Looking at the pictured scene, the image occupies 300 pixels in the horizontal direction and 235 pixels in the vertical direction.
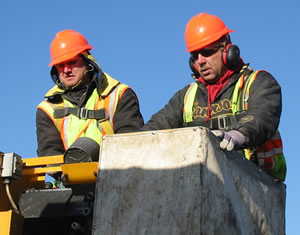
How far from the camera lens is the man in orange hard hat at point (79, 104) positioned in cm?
555

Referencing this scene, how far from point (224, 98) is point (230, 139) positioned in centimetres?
111

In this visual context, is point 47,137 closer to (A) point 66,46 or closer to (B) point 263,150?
(A) point 66,46

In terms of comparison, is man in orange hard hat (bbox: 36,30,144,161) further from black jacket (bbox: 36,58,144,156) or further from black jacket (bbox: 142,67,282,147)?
black jacket (bbox: 142,67,282,147)

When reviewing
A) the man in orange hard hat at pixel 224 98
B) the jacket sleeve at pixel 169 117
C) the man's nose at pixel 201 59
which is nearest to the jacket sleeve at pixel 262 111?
the man in orange hard hat at pixel 224 98

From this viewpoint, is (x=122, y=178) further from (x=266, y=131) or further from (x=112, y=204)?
(x=266, y=131)

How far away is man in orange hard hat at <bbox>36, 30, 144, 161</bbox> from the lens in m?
5.55

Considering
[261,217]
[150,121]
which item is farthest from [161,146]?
[150,121]

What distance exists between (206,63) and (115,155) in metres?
1.77

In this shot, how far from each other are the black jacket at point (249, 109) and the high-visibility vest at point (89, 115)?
0.58 meters

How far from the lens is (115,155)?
353cm

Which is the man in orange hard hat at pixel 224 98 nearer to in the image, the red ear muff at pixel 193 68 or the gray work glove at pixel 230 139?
the red ear muff at pixel 193 68

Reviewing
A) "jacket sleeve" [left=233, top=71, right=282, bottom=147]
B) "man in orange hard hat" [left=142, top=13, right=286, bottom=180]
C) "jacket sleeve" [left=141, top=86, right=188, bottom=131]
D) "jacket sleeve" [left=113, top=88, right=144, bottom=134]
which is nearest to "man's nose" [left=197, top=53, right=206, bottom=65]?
"man in orange hard hat" [left=142, top=13, right=286, bottom=180]

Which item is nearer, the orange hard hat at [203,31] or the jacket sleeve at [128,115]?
the orange hard hat at [203,31]

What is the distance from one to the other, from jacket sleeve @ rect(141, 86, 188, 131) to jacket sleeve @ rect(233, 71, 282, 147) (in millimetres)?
697
